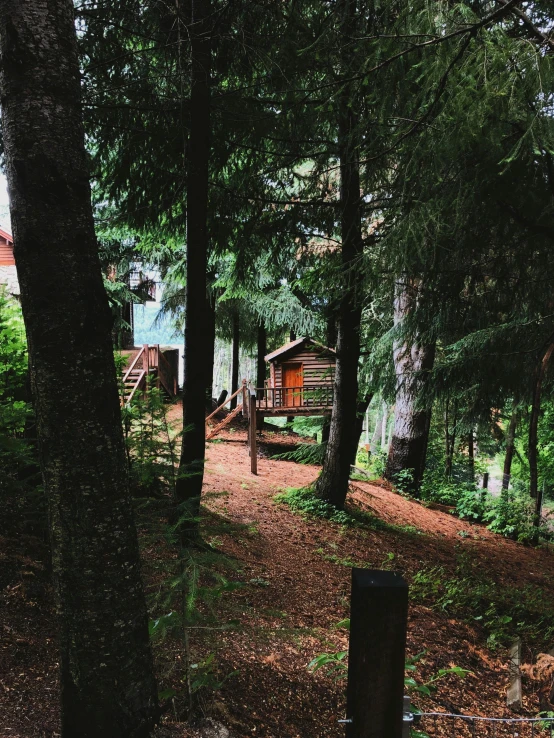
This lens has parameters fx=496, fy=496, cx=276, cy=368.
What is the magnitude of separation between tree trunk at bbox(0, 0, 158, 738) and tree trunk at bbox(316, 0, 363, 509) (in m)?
4.93

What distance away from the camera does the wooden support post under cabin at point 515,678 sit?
12.7ft

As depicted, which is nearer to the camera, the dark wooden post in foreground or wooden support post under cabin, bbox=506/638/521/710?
the dark wooden post in foreground

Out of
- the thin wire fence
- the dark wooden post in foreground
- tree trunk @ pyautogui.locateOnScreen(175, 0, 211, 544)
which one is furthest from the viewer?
tree trunk @ pyautogui.locateOnScreen(175, 0, 211, 544)

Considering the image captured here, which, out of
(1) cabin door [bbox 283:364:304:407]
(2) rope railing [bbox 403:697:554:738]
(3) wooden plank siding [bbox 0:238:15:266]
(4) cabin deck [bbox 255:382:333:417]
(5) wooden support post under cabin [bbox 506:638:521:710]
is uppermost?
(3) wooden plank siding [bbox 0:238:15:266]

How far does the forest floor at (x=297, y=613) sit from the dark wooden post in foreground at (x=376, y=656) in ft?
2.97

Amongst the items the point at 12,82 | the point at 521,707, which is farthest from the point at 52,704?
the point at 521,707

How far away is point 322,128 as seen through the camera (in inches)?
277

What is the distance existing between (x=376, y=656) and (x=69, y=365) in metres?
1.62

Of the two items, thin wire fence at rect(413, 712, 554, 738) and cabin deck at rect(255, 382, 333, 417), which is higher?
cabin deck at rect(255, 382, 333, 417)

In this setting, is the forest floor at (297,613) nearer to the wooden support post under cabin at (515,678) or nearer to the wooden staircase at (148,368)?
the wooden support post under cabin at (515,678)

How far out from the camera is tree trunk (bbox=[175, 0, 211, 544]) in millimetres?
4949

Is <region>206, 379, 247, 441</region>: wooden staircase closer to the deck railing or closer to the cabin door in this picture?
the deck railing

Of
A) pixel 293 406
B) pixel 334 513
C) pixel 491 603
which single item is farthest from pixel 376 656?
pixel 293 406

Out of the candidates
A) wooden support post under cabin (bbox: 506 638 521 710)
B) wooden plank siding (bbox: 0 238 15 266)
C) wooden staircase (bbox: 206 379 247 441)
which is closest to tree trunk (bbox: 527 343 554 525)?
wooden support post under cabin (bbox: 506 638 521 710)
